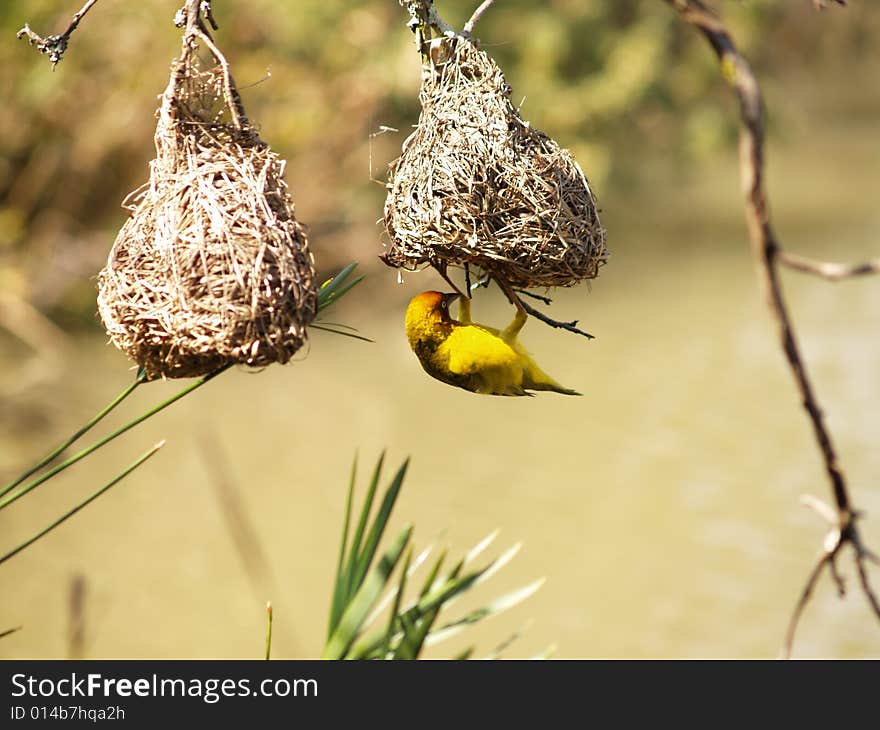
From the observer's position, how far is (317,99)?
9180 millimetres

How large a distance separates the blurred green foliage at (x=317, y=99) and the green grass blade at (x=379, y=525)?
16.0 ft

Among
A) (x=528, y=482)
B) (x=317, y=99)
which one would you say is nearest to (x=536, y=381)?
(x=528, y=482)

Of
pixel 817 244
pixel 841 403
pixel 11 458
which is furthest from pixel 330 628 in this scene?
pixel 817 244

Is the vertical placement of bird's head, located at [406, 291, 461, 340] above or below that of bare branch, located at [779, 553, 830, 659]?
below

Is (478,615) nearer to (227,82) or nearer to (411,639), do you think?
(411,639)

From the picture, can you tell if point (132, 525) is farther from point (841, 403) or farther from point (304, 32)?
point (841, 403)

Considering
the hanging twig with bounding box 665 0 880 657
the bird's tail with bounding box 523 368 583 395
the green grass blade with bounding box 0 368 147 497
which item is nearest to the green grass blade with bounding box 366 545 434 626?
the bird's tail with bounding box 523 368 583 395

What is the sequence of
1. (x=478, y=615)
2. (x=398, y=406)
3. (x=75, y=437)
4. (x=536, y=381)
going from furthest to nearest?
(x=398, y=406), (x=478, y=615), (x=536, y=381), (x=75, y=437)

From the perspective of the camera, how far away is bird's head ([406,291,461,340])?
1.96m

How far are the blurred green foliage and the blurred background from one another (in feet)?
0.08

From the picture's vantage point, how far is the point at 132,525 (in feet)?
23.7

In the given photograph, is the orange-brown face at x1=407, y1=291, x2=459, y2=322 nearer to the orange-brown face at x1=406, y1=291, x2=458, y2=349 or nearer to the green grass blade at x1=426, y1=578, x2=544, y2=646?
the orange-brown face at x1=406, y1=291, x2=458, y2=349

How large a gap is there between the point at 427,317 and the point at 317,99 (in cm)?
754
